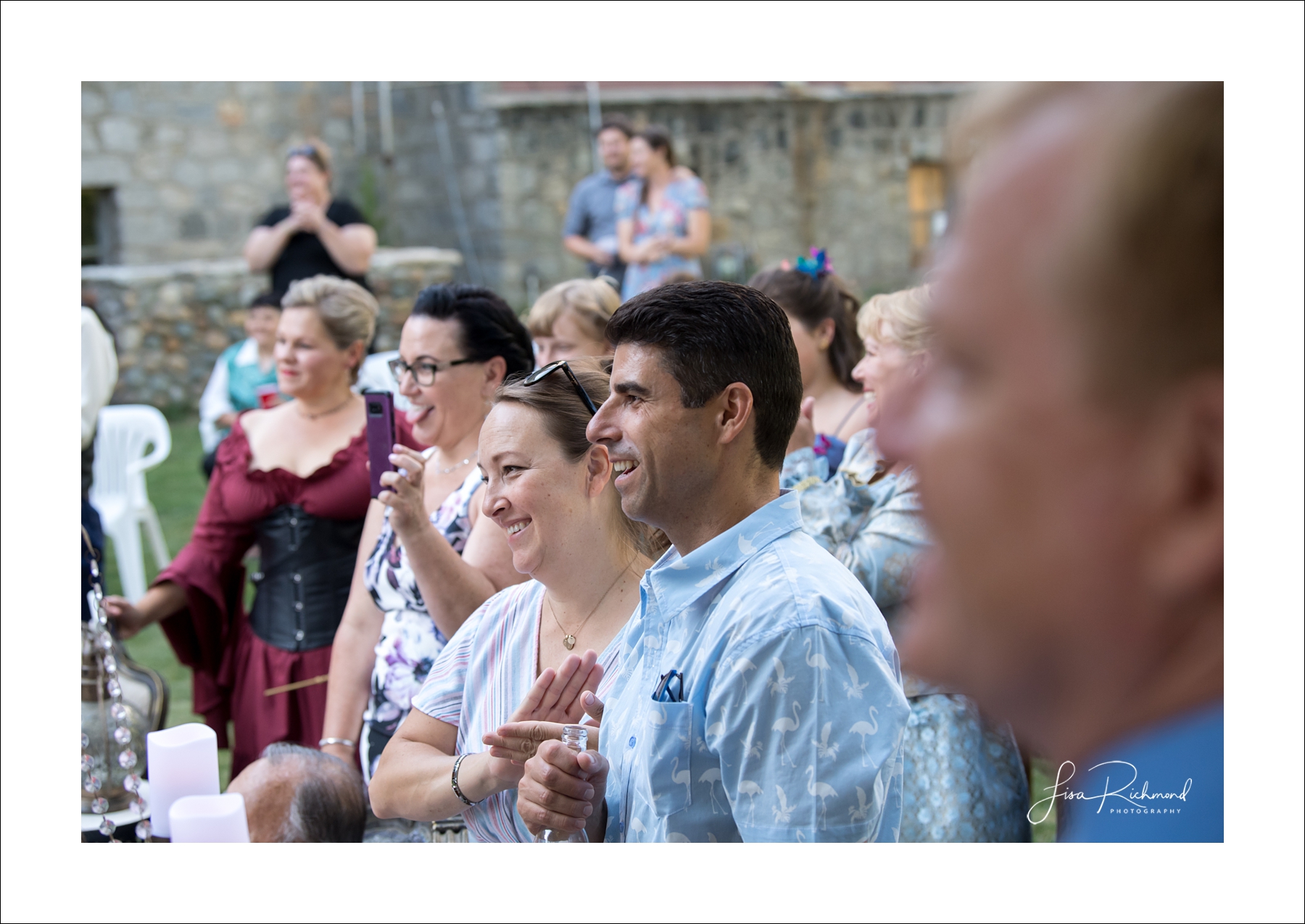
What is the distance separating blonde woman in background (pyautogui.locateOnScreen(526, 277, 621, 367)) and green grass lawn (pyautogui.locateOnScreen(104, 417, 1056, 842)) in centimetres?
152

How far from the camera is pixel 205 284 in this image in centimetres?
929

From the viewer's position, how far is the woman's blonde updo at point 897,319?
8.56 ft

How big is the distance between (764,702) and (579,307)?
1893mm

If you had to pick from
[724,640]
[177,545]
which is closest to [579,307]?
[724,640]

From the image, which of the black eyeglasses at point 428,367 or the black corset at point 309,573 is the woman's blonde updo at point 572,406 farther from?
the black corset at point 309,573

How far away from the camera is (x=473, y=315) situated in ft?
9.60

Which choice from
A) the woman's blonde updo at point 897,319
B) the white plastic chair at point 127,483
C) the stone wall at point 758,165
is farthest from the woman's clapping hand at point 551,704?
the stone wall at point 758,165

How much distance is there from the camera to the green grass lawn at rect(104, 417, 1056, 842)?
370 cm

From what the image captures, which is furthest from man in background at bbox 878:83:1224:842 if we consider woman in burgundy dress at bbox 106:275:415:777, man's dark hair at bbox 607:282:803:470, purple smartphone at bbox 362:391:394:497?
woman in burgundy dress at bbox 106:275:415:777

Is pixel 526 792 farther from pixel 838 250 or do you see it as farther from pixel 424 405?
pixel 838 250

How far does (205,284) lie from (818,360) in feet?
24.2

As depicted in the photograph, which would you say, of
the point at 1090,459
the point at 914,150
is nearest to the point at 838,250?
the point at 914,150

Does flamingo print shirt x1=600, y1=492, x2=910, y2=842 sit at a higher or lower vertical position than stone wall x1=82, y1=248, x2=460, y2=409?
lower

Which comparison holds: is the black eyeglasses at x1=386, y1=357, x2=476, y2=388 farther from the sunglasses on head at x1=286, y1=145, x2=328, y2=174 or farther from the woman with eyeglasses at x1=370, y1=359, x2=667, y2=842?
the sunglasses on head at x1=286, y1=145, x2=328, y2=174
